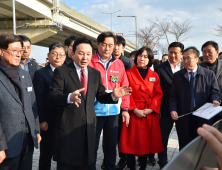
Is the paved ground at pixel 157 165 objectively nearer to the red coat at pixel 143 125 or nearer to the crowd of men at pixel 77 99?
the crowd of men at pixel 77 99

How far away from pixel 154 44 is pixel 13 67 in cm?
2741

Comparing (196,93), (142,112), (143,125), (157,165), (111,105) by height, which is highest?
(196,93)

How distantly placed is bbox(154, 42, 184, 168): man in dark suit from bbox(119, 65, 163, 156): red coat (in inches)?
9.4

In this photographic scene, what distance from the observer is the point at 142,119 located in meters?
3.33

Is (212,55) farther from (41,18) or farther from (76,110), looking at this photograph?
(41,18)

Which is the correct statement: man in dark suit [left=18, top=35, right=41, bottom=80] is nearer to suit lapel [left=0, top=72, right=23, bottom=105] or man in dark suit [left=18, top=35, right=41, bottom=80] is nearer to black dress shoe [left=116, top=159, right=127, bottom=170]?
suit lapel [left=0, top=72, right=23, bottom=105]

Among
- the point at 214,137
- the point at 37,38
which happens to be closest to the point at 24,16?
the point at 37,38

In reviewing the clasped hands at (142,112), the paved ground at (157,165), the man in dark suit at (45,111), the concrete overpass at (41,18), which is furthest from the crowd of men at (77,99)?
the concrete overpass at (41,18)

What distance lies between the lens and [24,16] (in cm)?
1792

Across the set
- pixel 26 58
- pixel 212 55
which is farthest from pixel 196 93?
pixel 26 58

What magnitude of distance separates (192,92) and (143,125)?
3.07ft

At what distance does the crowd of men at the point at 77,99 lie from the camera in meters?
2.11

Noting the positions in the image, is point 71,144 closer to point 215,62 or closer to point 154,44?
point 215,62

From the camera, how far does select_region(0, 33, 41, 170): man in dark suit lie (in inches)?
79.2
